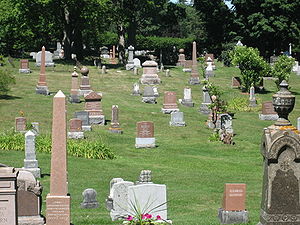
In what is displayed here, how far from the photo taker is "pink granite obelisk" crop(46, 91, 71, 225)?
1385 centimetres

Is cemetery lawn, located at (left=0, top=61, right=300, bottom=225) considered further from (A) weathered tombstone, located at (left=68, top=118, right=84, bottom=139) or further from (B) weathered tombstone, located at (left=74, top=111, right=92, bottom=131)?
(A) weathered tombstone, located at (left=68, top=118, right=84, bottom=139)

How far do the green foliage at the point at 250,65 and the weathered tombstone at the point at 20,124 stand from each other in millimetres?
19781

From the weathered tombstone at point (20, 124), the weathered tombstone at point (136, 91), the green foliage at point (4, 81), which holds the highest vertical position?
the green foliage at point (4, 81)

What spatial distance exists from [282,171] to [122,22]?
45988 mm

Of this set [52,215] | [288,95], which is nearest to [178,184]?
[52,215]

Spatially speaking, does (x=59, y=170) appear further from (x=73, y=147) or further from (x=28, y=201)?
(x=73, y=147)

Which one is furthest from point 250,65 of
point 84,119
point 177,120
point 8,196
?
point 8,196

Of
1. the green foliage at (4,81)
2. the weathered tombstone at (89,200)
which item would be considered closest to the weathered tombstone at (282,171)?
the weathered tombstone at (89,200)

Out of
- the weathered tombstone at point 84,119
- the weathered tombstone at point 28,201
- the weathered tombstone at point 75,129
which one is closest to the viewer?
the weathered tombstone at point 28,201

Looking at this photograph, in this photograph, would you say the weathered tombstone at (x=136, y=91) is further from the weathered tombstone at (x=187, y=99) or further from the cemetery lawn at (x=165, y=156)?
the weathered tombstone at (x=187, y=99)

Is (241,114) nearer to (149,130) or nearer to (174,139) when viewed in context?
(174,139)

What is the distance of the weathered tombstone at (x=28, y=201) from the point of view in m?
14.5

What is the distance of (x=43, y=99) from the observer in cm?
3725

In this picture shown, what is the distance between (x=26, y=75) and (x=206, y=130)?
723 inches
